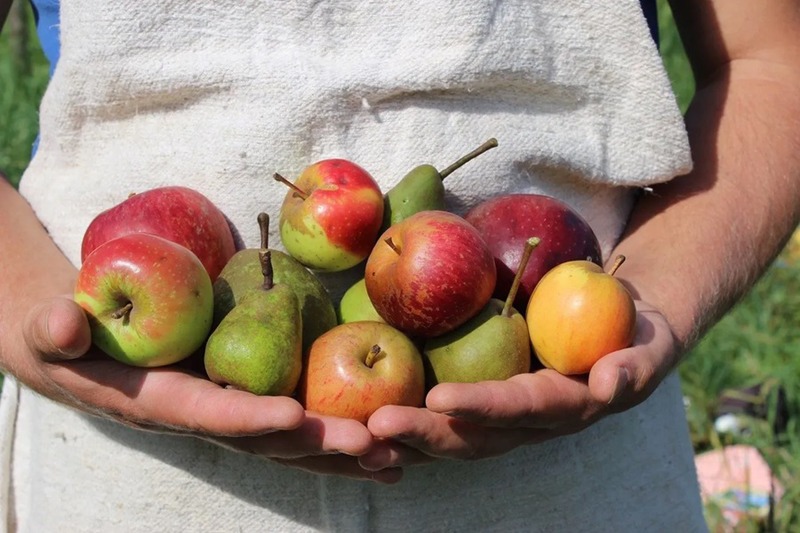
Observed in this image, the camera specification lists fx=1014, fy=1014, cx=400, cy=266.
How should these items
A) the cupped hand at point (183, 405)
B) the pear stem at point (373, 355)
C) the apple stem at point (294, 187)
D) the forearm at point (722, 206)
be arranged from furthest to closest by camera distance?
the forearm at point (722, 206) < the apple stem at point (294, 187) < the pear stem at point (373, 355) < the cupped hand at point (183, 405)

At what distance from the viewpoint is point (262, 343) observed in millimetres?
1230

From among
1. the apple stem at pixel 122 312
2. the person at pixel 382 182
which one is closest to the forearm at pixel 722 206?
the person at pixel 382 182

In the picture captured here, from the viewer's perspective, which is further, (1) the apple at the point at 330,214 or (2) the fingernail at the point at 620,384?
(1) the apple at the point at 330,214

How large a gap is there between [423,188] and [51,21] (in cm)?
70

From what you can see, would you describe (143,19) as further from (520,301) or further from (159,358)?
(520,301)

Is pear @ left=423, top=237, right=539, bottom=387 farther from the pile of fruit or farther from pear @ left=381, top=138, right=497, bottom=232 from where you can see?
pear @ left=381, top=138, right=497, bottom=232

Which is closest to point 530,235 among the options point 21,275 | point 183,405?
point 183,405

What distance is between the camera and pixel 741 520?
2.90 meters

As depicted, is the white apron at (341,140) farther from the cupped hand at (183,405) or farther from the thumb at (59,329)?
the thumb at (59,329)

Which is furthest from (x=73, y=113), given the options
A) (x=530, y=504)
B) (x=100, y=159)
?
(x=530, y=504)

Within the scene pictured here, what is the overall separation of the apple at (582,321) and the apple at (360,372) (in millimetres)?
171

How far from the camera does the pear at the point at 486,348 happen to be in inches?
50.3

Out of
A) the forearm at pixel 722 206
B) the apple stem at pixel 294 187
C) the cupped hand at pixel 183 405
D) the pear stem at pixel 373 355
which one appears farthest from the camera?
the forearm at pixel 722 206

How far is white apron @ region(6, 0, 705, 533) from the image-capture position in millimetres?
1380
